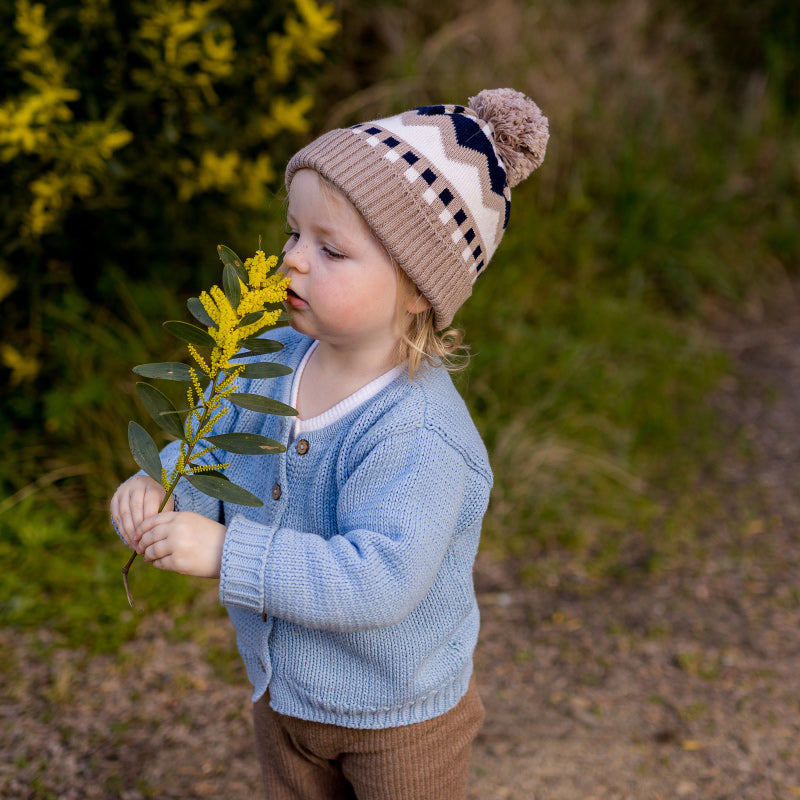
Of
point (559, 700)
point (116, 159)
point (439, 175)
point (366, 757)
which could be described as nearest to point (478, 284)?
point (116, 159)

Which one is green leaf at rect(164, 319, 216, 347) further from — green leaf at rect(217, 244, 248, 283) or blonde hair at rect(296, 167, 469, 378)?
blonde hair at rect(296, 167, 469, 378)

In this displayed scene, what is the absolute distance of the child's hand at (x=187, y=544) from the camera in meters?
1.25

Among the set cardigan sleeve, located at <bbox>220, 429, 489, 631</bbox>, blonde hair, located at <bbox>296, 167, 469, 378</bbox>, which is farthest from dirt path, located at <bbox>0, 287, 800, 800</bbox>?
blonde hair, located at <bbox>296, 167, 469, 378</bbox>

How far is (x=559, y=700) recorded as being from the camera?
8.49ft

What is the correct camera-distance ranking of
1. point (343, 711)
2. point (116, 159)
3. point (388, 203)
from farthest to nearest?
point (116, 159)
point (343, 711)
point (388, 203)

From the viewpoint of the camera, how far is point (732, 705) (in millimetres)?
2545

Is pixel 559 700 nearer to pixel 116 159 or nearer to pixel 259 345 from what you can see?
pixel 259 345

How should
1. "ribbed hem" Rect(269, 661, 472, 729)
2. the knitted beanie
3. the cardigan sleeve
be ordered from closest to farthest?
the cardigan sleeve
the knitted beanie
"ribbed hem" Rect(269, 661, 472, 729)

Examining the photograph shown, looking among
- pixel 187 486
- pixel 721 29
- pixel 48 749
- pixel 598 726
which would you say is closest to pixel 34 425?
pixel 48 749

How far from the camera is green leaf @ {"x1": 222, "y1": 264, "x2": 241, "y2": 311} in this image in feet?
4.07

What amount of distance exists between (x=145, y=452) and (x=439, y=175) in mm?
617

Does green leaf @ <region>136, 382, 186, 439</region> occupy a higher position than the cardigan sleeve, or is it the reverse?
green leaf @ <region>136, 382, 186, 439</region>

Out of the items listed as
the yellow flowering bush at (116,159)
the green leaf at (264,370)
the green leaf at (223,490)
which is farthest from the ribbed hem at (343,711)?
the yellow flowering bush at (116,159)

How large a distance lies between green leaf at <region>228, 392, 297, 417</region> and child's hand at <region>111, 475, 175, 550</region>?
0.25 m
